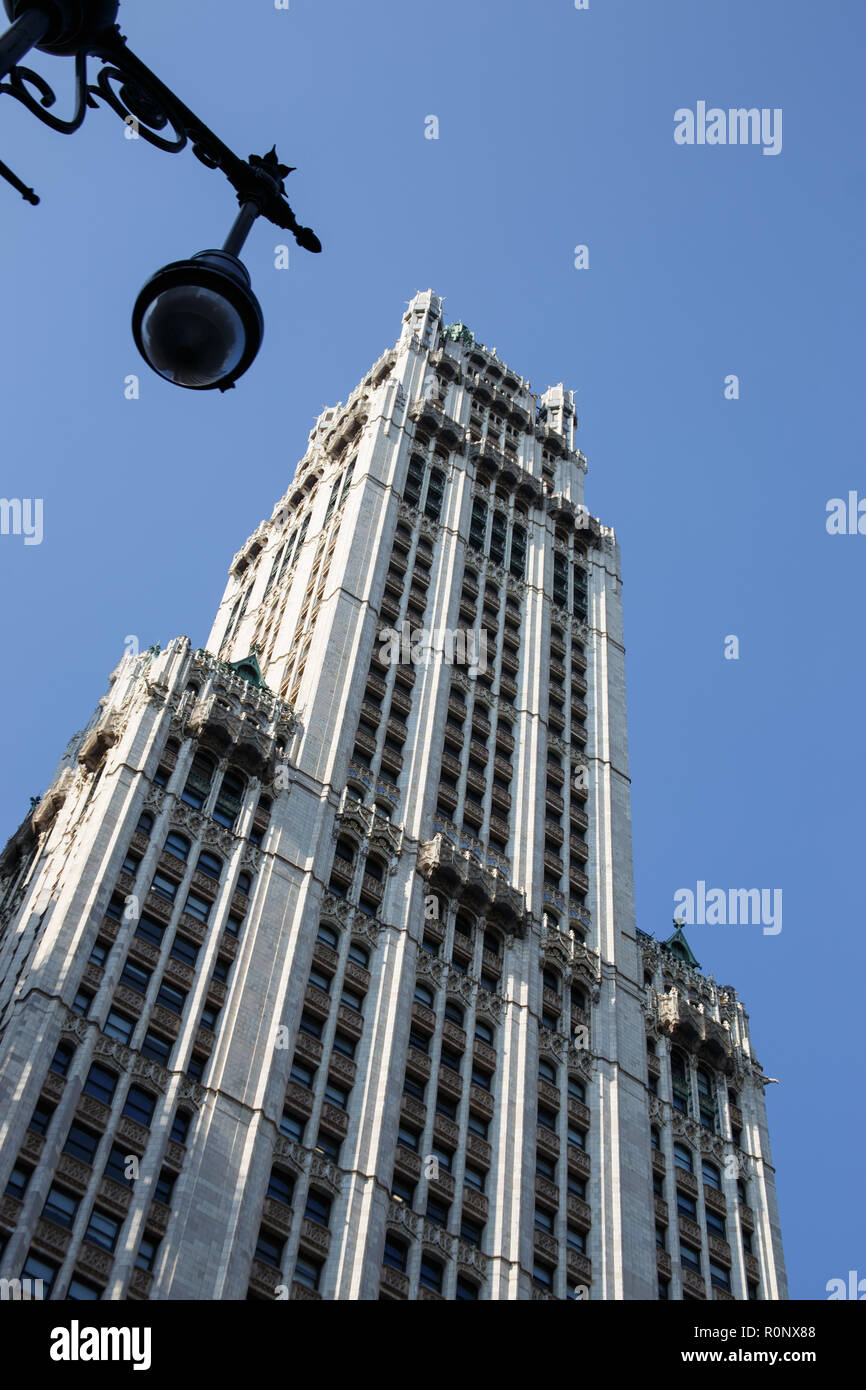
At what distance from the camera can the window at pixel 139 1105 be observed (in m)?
49.0

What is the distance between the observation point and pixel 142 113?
51.6ft

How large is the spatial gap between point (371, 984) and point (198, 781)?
1021cm

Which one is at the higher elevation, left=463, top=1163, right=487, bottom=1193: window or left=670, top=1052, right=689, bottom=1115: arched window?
left=670, top=1052, right=689, bottom=1115: arched window

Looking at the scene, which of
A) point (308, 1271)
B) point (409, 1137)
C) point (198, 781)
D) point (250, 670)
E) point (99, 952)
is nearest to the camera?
point (308, 1271)

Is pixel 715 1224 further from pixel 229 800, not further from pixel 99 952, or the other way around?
pixel 99 952

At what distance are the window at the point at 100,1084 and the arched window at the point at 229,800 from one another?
13.0 metres

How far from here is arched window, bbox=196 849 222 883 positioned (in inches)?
2308

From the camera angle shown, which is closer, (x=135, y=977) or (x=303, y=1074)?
(x=135, y=977)

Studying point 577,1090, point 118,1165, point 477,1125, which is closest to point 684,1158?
point 577,1090

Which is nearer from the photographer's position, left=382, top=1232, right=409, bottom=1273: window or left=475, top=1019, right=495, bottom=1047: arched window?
left=382, top=1232, right=409, bottom=1273: window

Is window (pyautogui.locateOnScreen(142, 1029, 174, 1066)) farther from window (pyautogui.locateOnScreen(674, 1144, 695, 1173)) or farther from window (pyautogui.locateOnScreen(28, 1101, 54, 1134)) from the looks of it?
window (pyautogui.locateOnScreen(674, 1144, 695, 1173))

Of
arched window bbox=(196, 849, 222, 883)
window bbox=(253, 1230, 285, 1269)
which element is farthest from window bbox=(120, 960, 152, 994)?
window bbox=(253, 1230, 285, 1269)

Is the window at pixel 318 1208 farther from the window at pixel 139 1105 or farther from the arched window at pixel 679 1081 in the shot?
the arched window at pixel 679 1081

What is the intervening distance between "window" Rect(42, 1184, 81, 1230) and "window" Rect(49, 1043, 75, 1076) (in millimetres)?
3759
